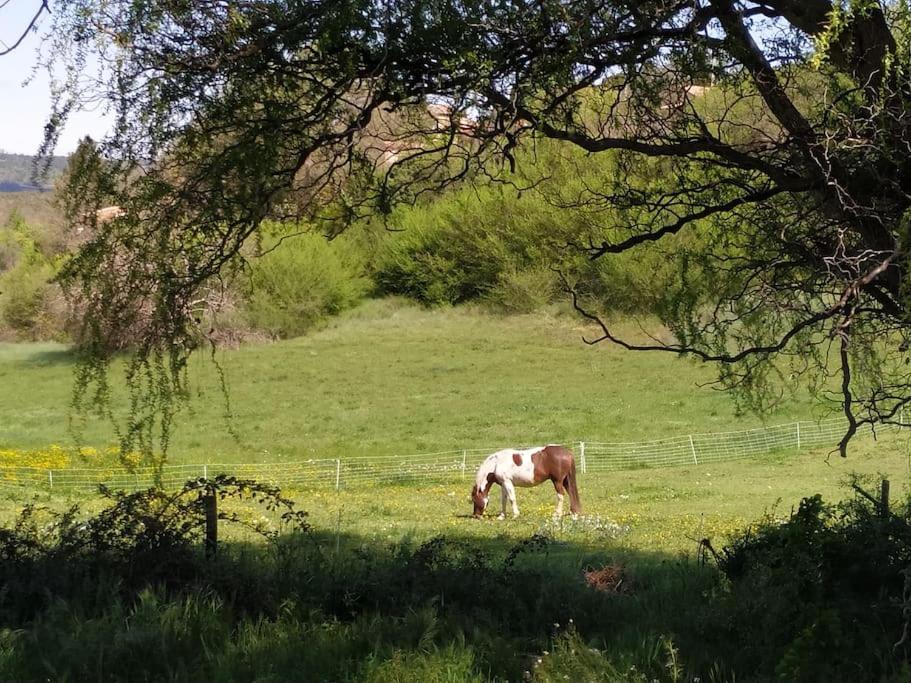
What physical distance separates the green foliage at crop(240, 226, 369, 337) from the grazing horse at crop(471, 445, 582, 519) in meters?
34.2

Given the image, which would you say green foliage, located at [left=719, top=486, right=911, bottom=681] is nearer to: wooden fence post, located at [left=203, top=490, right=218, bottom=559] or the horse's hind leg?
wooden fence post, located at [left=203, top=490, right=218, bottom=559]

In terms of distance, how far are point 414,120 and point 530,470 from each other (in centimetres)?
1428

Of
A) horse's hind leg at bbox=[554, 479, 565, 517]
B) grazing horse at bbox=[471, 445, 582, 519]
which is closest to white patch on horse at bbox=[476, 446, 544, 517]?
grazing horse at bbox=[471, 445, 582, 519]

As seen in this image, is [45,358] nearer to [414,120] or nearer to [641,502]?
[641,502]

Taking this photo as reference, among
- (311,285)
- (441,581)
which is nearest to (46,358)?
(311,285)

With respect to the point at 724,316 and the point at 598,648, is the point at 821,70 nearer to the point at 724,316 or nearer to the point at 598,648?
the point at 724,316

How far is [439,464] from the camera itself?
2816cm

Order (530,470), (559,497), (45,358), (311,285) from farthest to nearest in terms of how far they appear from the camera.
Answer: (311,285)
(45,358)
(530,470)
(559,497)

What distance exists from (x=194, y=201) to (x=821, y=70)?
3673mm

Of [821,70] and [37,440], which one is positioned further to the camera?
[37,440]

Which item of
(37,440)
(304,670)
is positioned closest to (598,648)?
(304,670)

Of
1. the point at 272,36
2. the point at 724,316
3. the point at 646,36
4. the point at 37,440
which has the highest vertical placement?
the point at 646,36

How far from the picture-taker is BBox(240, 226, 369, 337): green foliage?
177ft

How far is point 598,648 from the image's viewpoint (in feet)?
16.2
